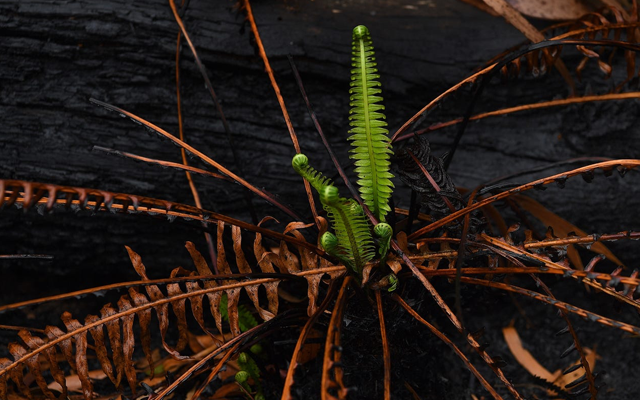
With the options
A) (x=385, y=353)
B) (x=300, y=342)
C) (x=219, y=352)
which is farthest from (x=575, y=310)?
(x=219, y=352)

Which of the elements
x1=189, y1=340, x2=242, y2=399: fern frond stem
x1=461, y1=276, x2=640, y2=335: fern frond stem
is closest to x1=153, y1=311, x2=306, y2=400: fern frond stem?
x1=189, y1=340, x2=242, y2=399: fern frond stem

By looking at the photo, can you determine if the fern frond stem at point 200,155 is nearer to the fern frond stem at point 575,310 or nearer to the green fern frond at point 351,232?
the green fern frond at point 351,232

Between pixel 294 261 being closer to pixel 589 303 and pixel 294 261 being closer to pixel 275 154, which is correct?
pixel 275 154

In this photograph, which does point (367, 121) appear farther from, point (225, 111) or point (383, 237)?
point (225, 111)

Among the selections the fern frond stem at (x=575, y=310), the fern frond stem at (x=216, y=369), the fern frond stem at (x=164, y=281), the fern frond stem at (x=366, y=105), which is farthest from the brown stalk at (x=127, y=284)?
the fern frond stem at (x=575, y=310)

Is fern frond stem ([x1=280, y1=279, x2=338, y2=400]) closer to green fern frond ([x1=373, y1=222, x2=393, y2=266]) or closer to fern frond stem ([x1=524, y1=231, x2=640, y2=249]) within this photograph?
green fern frond ([x1=373, y1=222, x2=393, y2=266])

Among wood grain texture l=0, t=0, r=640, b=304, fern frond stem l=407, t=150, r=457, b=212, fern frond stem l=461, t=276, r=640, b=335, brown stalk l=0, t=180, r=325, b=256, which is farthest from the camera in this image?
wood grain texture l=0, t=0, r=640, b=304
